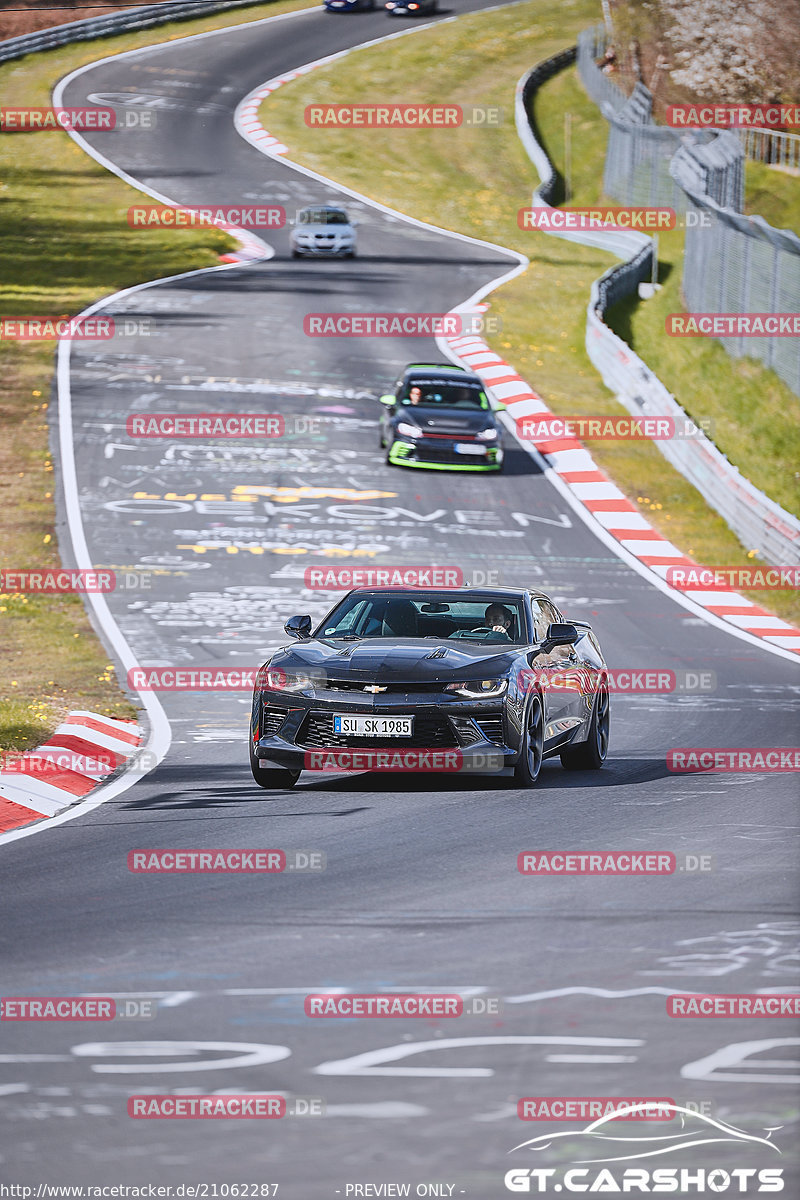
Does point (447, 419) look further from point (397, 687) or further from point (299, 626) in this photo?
point (397, 687)

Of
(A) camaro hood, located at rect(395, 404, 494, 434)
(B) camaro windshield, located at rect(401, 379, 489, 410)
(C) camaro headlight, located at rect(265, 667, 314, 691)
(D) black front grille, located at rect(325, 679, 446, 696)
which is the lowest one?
(A) camaro hood, located at rect(395, 404, 494, 434)

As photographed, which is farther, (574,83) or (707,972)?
(574,83)

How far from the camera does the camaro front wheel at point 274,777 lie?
12.8 m

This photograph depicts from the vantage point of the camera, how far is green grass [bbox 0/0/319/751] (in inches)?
720

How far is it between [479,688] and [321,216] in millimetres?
37956

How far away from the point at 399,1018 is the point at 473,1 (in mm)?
87540

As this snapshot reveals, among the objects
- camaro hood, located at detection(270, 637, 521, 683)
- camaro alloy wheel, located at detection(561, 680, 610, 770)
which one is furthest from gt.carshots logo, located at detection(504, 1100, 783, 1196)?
camaro alloy wheel, located at detection(561, 680, 610, 770)

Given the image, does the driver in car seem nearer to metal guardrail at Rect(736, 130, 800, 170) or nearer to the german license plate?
the german license plate

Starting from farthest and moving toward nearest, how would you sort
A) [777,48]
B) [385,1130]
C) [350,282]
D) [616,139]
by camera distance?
[777,48], [616,139], [350,282], [385,1130]

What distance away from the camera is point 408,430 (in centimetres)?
3034

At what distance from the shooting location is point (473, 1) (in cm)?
8925

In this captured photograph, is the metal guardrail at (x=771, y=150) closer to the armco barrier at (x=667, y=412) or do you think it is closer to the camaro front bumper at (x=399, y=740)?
the armco barrier at (x=667, y=412)

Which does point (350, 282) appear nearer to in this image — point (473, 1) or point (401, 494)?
point (401, 494)


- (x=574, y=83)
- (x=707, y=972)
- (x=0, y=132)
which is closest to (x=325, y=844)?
(x=707, y=972)
